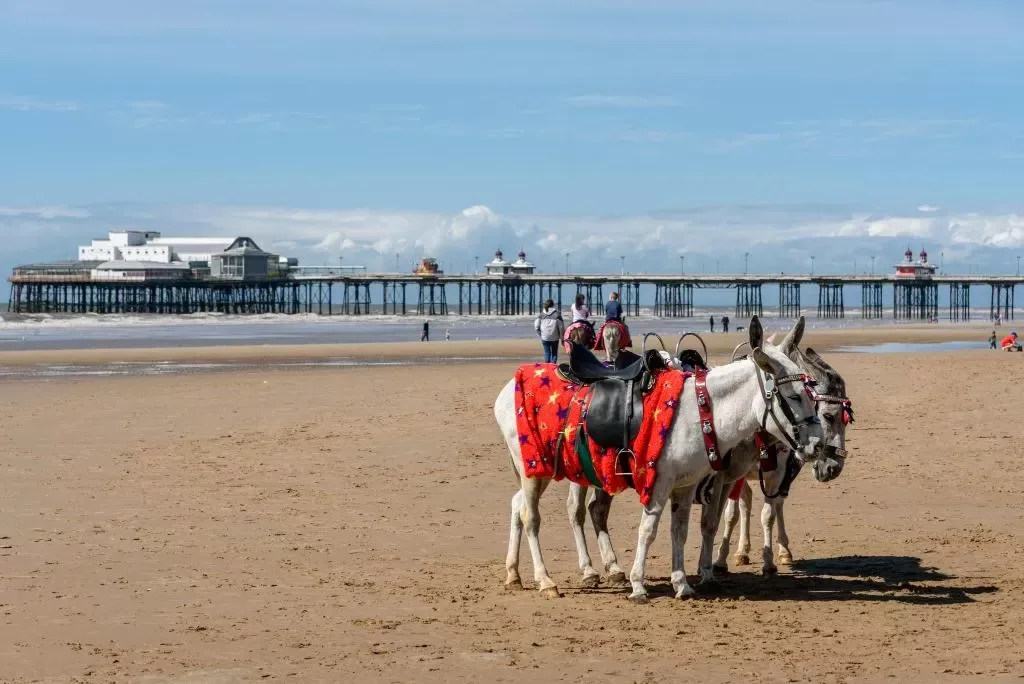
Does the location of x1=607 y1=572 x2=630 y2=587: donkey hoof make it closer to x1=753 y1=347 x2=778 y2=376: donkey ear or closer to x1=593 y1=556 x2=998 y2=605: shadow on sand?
x1=593 y1=556 x2=998 y2=605: shadow on sand

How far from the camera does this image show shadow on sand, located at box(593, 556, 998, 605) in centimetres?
1016

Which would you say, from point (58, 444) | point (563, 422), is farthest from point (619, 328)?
point (58, 444)

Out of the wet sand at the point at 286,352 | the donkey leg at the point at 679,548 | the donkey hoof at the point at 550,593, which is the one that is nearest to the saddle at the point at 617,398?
the donkey leg at the point at 679,548

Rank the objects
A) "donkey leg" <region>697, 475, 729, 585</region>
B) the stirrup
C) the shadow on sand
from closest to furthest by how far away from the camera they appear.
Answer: the stirrup < the shadow on sand < "donkey leg" <region>697, 475, 729, 585</region>

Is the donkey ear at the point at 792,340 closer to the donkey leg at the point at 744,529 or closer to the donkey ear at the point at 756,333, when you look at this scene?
the donkey ear at the point at 756,333

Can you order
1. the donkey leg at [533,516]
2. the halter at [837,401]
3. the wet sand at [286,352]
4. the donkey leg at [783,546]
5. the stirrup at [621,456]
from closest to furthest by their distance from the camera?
the halter at [837,401], the stirrup at [621,456], the donkey leg at [533,516], the donkey leg at [783,546], the wet sand at [286,352]

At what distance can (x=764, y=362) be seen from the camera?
9.69 metres

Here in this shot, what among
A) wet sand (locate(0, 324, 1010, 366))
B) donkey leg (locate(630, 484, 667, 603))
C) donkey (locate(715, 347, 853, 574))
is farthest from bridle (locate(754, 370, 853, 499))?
wet sand (locate(0, 324, 1010, 366))

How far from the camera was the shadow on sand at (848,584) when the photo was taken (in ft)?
33.3

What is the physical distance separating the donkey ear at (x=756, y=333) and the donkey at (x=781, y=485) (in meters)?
0.50

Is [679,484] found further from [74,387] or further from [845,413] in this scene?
[74,387]

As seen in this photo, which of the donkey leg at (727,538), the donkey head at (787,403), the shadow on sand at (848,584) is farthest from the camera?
the donkey leg at (727,538)

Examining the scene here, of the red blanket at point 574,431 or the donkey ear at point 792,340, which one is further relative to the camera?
the red blanket at point 574,431

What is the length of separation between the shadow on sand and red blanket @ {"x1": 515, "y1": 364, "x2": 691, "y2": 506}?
1016 mm
